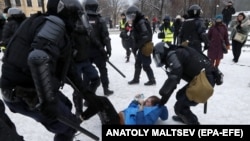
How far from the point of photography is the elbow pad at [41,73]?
188cm

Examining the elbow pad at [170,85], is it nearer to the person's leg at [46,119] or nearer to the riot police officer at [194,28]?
the person's leg at [46,119]

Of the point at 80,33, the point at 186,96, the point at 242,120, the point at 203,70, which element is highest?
the point at 80,33

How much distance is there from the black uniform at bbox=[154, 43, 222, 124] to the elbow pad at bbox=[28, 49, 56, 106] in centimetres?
164

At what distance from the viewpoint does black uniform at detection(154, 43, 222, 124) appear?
317 centimetres

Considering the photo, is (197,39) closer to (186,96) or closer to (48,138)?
(186,96)

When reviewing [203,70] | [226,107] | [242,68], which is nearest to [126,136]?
[203,70]

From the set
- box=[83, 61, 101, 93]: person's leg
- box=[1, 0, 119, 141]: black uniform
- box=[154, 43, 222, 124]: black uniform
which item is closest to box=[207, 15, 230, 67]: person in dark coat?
box=[154, 43, 222, 124]: black uniform

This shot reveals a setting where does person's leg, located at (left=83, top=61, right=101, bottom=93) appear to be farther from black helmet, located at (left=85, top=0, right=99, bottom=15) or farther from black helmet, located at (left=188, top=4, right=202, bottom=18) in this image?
black helmet, located at (left=188, top=4, right=202, bottom=18)

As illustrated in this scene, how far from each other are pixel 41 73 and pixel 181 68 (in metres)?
1.83

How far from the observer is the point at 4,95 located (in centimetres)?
229

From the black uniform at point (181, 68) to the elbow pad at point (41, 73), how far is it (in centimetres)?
164

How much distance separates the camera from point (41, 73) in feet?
6.29

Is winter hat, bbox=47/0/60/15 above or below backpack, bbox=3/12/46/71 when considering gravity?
above

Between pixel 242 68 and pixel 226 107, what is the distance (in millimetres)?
3759
